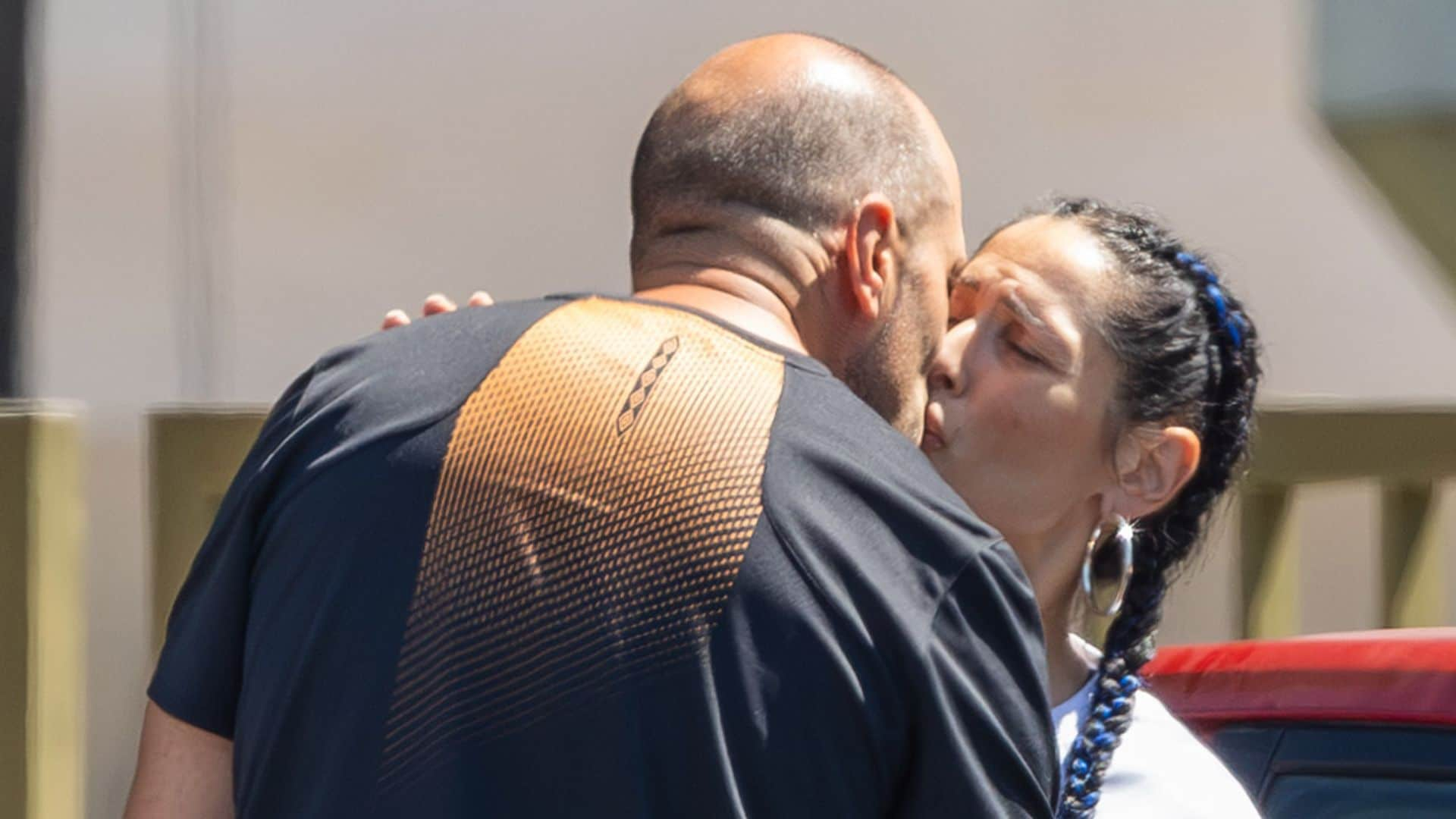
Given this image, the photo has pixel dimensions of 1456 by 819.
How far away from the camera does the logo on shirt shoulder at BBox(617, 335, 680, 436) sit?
151 cm

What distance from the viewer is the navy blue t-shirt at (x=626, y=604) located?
1.46 metres

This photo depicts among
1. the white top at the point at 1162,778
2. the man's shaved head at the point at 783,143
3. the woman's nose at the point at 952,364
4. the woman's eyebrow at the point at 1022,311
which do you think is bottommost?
the white top at the point at 1162,778

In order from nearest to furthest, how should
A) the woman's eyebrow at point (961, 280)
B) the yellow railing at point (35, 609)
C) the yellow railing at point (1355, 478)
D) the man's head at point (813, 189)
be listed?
the man's head at point (813, 189) < the woman's eyebrow at point (961, 280) < the yellow railing at point (35, 609) < the yellow railing at point (1355, 478)

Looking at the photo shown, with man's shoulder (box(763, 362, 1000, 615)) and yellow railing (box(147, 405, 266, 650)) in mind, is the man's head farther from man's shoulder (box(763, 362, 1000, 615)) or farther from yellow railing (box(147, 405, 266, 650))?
yellow railing (box(147, 405, 266, 650))

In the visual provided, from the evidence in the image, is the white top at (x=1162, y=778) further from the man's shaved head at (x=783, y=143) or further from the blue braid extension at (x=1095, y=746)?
the man's shaved head at (x=783, y=143)

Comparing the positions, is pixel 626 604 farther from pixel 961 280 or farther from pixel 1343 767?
pixel 1343 767

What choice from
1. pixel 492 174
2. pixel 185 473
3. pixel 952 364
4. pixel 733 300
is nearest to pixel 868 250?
pixel 733 300

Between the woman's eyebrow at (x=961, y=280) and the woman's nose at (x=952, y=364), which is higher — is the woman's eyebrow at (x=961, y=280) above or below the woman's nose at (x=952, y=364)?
above

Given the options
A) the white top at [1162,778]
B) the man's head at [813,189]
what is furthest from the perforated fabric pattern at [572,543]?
the white top at [1162,778]

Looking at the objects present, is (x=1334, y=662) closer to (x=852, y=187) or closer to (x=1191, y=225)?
(x=852, y=187)

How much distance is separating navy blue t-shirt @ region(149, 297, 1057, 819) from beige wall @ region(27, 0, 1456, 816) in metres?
2.77

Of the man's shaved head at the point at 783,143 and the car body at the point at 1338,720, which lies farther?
the car body at the point at 1338,720

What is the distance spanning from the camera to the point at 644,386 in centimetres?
153

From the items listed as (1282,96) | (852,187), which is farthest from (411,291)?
(852,187)
